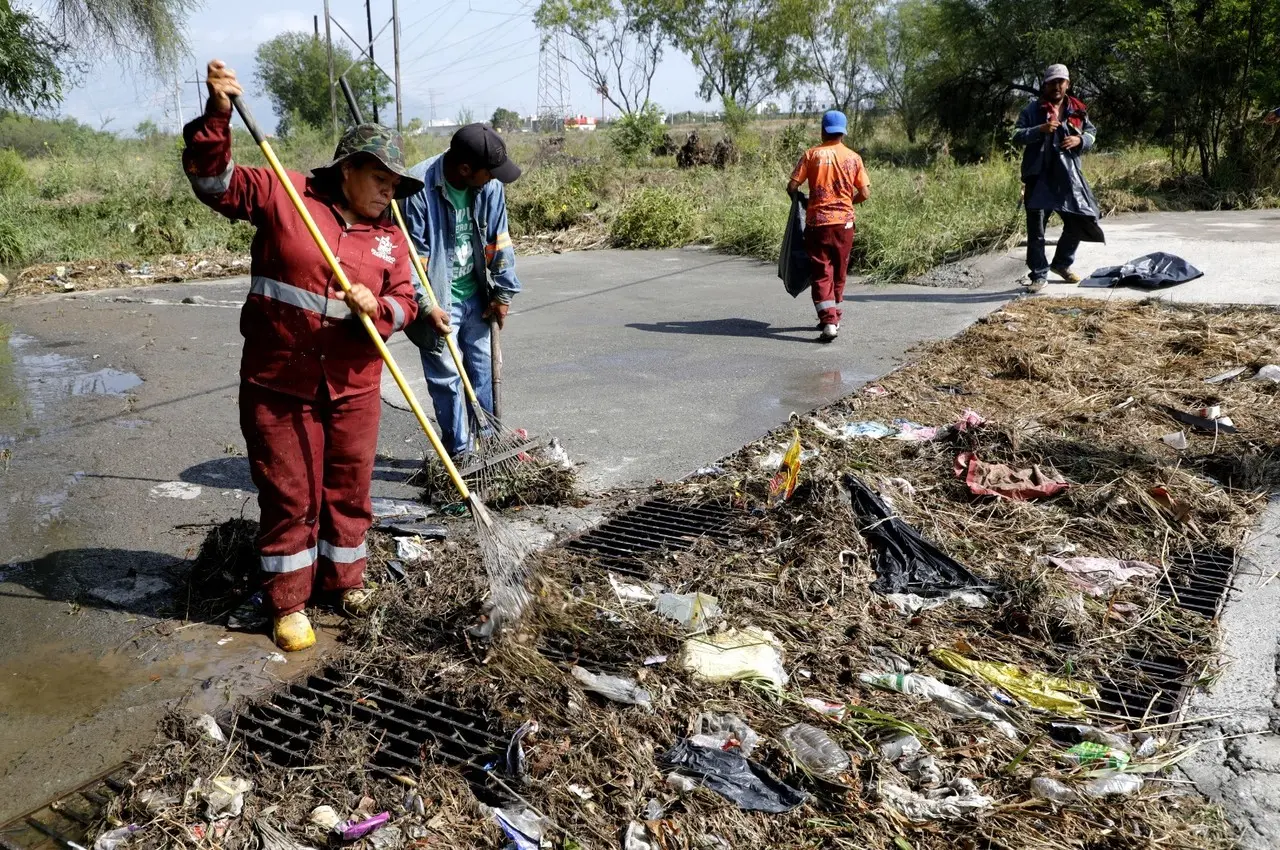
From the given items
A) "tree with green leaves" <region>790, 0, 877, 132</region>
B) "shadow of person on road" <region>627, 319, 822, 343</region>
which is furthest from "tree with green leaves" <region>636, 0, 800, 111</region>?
"shadow of person on road" <region>627, 319, 822, 343</region>

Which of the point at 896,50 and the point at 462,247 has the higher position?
the point at 896,50

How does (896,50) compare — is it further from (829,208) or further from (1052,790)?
(1052,790)

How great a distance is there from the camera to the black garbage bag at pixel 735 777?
262cm

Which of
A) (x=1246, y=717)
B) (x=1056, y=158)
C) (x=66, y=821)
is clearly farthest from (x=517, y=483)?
(x=1056, y=158)

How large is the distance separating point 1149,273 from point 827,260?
3.79 meters

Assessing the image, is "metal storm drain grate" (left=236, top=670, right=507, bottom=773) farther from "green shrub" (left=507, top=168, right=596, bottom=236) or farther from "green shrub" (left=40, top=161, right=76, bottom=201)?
"green shrub" (left=40, top=161, right=76, bottom=201)

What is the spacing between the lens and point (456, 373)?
4938mm

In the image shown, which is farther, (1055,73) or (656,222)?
(656,222)

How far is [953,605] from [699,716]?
1252mm

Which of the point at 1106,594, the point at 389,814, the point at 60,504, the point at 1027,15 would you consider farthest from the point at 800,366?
the point at 1027,15

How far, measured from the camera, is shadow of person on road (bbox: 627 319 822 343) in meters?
8.79

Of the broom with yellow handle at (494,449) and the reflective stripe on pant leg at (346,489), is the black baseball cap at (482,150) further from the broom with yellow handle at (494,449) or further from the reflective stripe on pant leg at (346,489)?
the reflective stripe on pant leg at (346,489)

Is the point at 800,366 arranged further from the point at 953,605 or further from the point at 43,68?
the point at 43,68

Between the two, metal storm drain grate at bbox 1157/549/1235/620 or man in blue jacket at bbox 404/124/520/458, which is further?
man in blue jacket at bbox 404/124/520/458
